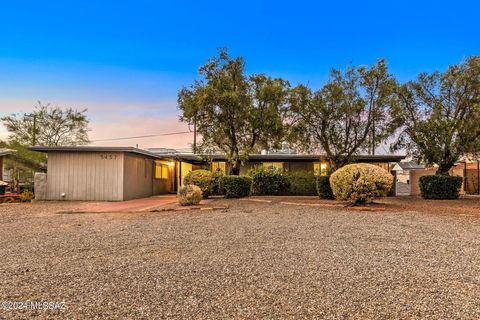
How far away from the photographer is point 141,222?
7.75 m

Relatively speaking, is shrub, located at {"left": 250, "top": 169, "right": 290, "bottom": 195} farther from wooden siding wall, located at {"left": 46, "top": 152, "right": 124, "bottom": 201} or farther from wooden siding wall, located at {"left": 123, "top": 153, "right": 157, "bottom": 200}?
wooden siding wall, located at {"left": 46, "top": 152, "right": 124, "bottom": 201}

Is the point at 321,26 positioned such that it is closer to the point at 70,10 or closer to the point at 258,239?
the point at 70,10

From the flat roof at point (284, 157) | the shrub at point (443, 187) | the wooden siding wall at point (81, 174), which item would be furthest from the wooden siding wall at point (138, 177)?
the shrub at point (443, 187)

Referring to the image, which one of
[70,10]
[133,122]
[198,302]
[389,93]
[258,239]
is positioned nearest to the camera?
[198,302]

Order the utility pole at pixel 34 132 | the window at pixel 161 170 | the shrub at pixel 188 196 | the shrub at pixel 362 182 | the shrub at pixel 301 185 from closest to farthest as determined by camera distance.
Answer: the shrub at pixel 362 182 < the shrub at pixel 188 196 < the shrub at pixel 301 185 < the window at pixel 161 170 < the utility pole at pixel 34 132

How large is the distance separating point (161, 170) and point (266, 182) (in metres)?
7.27

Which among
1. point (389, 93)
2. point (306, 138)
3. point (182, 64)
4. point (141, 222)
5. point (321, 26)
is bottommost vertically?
point (141, 222)

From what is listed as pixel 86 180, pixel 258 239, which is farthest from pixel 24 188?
pixel 258 239

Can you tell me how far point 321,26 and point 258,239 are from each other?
41.1 feet

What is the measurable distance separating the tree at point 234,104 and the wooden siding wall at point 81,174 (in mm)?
4046

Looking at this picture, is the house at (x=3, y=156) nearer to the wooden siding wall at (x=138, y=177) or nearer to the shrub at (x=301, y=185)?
the wooden siding wall at (x=138, y=177)

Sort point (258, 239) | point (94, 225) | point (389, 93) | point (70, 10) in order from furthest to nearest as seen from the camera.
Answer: point (389, 93) → point (70, 10) → point (94, 225) → point (258, 239)

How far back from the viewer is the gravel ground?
266 centimetres

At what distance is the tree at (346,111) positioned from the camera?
13.4 metres
